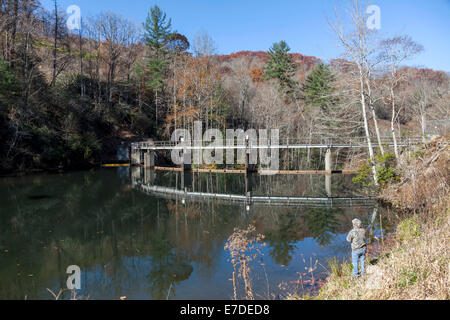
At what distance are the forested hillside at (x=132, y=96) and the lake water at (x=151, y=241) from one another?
11.0 m

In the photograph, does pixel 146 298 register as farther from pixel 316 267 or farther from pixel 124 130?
pixel 124 130

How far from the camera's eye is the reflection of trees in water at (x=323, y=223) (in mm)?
9117

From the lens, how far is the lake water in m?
6.14

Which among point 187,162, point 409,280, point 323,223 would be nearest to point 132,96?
point 187,162

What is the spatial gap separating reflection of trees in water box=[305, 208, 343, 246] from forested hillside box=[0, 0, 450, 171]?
388 inches

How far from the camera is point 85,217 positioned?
11758mm

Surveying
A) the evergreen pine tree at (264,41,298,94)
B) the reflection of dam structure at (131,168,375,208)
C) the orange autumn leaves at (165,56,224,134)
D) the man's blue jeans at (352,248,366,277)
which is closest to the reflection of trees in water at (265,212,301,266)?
the man's blue jeans at (352,248,366,277)

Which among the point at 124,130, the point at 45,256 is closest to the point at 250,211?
the point at 45,256

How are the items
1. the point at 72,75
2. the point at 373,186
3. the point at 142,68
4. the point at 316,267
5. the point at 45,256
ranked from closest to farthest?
the point at 316,267 → the point at 45,256 → the point at 373,186 → the point at 72,75 → the point at 142,68

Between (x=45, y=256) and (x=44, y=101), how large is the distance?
88.3 ft

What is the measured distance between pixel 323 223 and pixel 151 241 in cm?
603

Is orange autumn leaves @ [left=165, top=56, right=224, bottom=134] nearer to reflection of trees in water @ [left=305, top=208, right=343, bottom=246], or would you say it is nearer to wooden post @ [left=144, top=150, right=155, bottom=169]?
wooden post @ [left=144, top=150, right=155, bottom=169]

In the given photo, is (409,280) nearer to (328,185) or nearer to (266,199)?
(266,199)

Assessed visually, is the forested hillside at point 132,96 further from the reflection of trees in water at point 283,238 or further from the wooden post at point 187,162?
the reflection of trees in water at point 283,238
